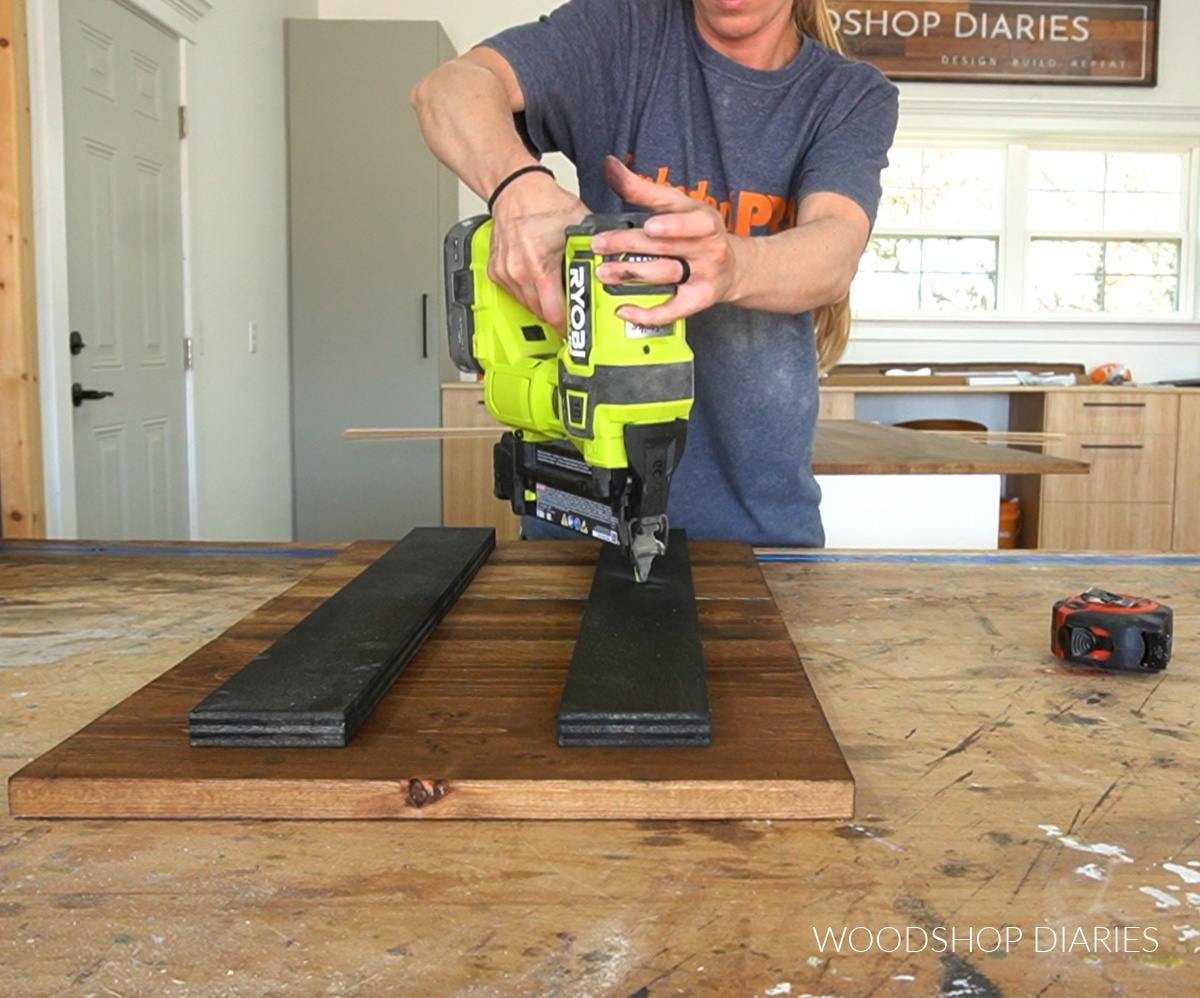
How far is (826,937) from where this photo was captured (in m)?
0.57

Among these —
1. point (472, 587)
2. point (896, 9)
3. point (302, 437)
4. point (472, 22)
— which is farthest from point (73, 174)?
point (896, 9)

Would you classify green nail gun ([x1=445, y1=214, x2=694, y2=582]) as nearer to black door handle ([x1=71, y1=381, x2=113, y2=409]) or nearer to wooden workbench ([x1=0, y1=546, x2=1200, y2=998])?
wooden workbench ([x1=0, y1=546, x2=1200, y2=998])

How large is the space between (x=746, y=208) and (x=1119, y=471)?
4697 millimetres

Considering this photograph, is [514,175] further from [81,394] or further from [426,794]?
[81,394]

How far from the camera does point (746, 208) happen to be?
58.6 inches

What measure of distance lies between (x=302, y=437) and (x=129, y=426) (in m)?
1.45

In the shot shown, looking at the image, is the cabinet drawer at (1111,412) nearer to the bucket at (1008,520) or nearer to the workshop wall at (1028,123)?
the bucket at (1008,520)

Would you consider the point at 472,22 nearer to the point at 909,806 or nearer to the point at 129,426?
the point at 129,426

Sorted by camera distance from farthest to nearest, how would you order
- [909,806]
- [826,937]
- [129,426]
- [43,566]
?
[129,426], [43,566], [909,806], [826,937]

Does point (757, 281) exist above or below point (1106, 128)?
below

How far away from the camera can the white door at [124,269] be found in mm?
3311

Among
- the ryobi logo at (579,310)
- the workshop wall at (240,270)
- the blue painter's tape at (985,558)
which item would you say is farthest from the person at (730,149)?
the workshop wall at (240,270)

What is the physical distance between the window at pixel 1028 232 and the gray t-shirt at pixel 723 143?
4667mm

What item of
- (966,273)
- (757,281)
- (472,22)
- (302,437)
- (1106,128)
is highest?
(472,22)
